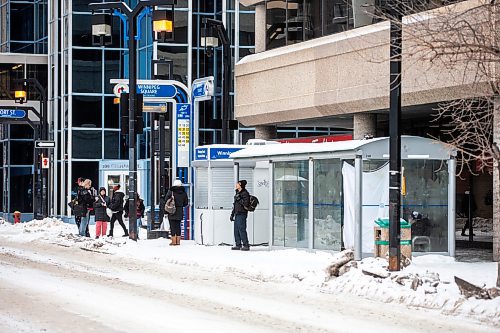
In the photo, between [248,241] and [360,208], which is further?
[248,241]

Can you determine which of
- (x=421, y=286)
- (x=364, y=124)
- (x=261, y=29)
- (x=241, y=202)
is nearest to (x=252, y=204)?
(x=241, y=202)

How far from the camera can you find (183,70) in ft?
180

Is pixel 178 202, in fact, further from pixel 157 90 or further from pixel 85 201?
pixel 85 201

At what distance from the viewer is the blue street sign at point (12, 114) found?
5150cm

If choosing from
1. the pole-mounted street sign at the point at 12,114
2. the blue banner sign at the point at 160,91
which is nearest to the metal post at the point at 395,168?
the blue banner sign at the point at 160,91

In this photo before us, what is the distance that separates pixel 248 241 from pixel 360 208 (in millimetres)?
6031

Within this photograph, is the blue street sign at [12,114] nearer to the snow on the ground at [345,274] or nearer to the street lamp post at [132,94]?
the snow on the ground at [345,274]

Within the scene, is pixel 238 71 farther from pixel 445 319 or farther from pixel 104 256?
pixel 445 319

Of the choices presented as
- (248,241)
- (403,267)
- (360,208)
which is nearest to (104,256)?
(248,241)

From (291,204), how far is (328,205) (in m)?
1.81

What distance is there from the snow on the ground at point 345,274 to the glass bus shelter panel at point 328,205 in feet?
1.07

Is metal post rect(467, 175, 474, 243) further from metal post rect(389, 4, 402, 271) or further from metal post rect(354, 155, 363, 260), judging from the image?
metal post rect(389, 4, 402, 271)

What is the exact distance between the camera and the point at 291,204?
27.2m

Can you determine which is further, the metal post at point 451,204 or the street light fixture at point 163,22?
the street light fixture at point 163,22
